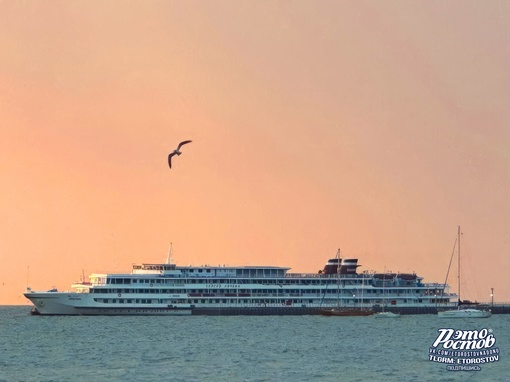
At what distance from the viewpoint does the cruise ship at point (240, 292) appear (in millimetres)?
156125

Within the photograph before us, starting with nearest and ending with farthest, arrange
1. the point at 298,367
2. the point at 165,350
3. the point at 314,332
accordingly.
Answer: the point at 298,367 → the point at 165,350 → the point at 314,332

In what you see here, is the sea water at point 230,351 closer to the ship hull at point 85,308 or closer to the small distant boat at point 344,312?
the ship hull at point 85,308

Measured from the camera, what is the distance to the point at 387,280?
550ft

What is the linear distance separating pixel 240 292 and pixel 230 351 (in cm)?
6788

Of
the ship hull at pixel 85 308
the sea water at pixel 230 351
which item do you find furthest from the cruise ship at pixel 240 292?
the sea water at pixel 230 351

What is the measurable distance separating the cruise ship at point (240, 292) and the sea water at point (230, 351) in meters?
9.20

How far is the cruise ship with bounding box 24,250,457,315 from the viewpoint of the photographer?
156 meters

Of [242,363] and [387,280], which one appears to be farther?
[387,280]

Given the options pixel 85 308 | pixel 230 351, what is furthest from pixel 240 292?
pixel 230 351

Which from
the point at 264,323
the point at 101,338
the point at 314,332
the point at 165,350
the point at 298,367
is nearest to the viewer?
the point at 298,367

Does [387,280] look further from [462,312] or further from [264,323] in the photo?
[264,323]

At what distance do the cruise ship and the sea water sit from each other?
9198mm

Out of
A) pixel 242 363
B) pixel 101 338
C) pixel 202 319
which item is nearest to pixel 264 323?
pixel 202 319

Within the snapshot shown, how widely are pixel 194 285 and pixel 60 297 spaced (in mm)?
16597
